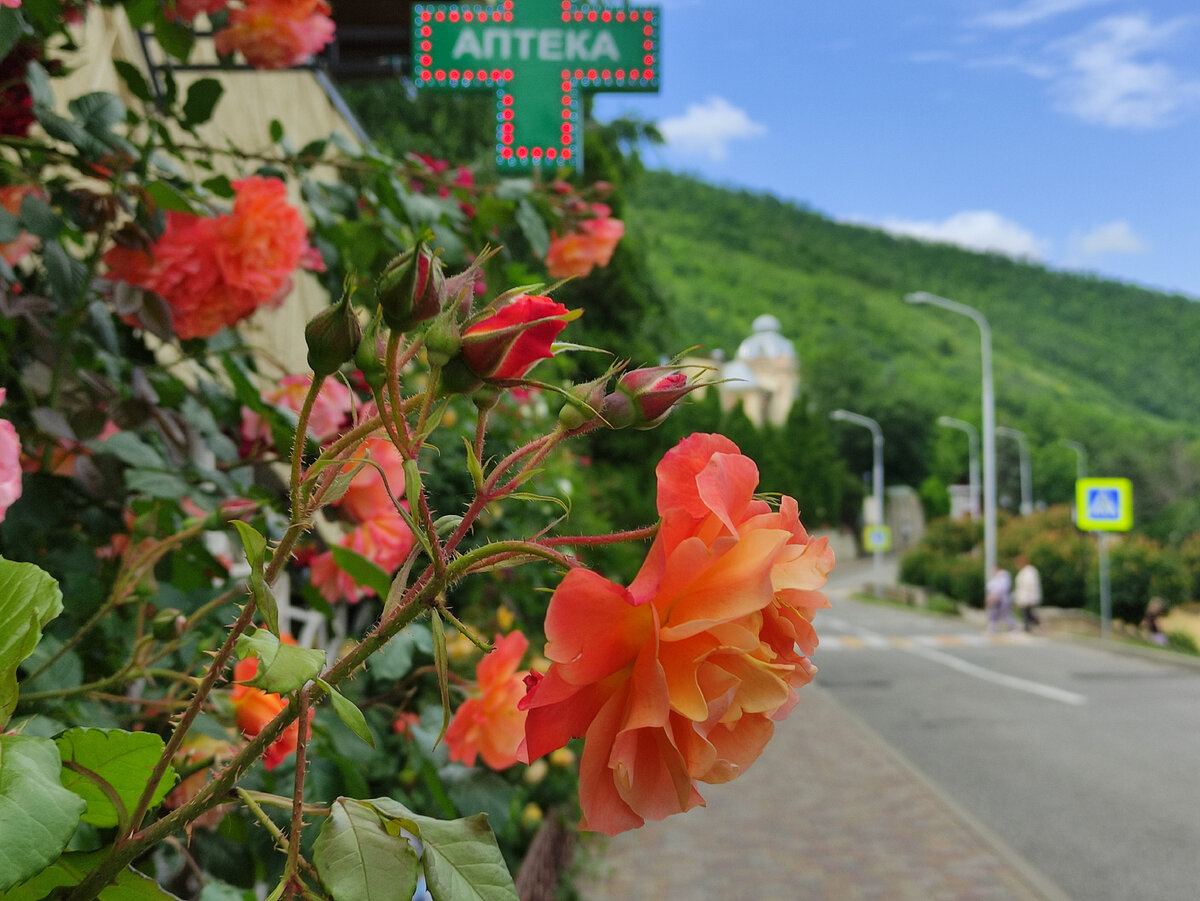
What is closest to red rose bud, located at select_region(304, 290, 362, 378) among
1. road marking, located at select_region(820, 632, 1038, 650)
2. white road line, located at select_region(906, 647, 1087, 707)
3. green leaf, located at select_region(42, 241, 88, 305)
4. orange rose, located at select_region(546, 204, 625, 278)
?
green leaf, located at select_region(42, 241, 88, 305)

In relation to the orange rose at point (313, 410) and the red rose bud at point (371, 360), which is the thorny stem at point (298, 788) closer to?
the red rose bud at point (371, 360)

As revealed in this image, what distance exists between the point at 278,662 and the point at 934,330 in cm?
6881

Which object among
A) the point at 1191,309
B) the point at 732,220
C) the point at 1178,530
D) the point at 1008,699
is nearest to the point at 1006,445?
the point at 1191,309

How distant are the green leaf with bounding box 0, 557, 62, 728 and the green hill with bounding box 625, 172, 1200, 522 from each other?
1771 inches

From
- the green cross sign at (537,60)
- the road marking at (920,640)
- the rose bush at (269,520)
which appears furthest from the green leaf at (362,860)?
the road marking at (920,640)

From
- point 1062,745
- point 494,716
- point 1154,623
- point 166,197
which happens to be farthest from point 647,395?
point 1154,623

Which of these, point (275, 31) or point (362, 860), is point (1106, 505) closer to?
point (275, 31)

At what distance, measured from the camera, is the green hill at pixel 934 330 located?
5156 centimetres

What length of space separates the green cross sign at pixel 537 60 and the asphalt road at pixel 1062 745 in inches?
162

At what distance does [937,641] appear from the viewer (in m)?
18.1

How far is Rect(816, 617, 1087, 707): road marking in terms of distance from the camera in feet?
38.6

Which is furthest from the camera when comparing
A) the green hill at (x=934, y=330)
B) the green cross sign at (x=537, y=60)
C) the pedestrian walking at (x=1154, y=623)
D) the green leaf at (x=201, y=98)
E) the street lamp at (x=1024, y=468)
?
the green hill at (x=934, y=330)

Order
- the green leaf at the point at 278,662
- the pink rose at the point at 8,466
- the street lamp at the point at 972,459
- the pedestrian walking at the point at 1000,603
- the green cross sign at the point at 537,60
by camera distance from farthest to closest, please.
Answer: the street lamp at the point at 972,459 < the pedestrian walking at the point at 1000,603 < the green cross sign at the point at 537,60 < the pink rose at the point at 8,466 < the green leaf at the point at 278,662

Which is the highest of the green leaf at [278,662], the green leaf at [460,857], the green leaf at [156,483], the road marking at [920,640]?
the green leaf at [156,483]
